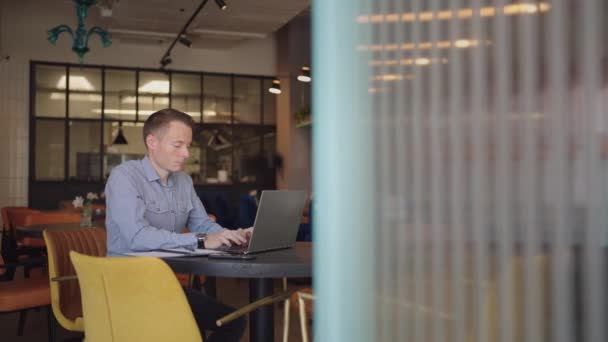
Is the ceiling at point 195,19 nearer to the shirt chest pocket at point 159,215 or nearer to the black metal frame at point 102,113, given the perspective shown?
the black metal frame at point 102,113

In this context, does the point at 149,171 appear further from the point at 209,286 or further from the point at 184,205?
the point at 209,286

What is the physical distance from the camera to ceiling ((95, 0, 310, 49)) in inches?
348

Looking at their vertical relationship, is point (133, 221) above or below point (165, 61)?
below

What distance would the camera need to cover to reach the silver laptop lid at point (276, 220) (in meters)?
2.27

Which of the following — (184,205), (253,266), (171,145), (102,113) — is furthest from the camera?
(102,113)

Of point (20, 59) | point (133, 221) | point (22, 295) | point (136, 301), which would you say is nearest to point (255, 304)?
point (136, 301)

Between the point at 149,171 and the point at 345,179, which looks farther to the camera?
the point at 149,171

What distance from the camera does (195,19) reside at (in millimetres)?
9414

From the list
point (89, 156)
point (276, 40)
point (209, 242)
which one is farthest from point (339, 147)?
→ point (276, 40)

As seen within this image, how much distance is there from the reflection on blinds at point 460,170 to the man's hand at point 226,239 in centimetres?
130

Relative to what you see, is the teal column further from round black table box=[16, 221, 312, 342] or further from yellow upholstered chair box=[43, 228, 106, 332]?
yellow upholstered chair box=[43, 228, 106, 332]

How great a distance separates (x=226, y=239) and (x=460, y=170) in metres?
1.57

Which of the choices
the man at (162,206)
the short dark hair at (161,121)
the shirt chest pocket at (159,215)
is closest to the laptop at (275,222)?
the man at (162,206)

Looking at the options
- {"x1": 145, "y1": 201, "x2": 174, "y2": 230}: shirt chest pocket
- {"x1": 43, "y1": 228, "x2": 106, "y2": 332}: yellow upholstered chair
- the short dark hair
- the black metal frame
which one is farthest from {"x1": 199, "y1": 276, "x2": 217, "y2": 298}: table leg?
the black metal frame
